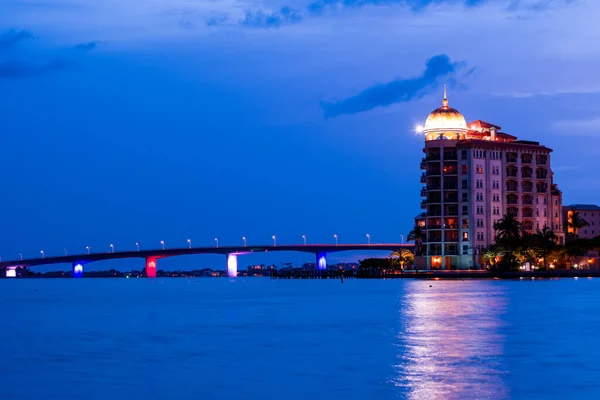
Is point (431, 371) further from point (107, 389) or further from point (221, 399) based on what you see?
point (107, 389)

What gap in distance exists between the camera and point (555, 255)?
174250 millimetres

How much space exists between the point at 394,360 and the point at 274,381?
6.78 m

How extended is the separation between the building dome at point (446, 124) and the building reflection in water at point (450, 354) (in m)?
115

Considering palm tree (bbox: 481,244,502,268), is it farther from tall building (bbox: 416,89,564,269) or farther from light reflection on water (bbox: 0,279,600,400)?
light reflection on water (bbox: 0,279,600,400)

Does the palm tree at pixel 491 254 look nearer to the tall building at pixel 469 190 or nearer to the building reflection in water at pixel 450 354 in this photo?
the tall building at pixel 469 190

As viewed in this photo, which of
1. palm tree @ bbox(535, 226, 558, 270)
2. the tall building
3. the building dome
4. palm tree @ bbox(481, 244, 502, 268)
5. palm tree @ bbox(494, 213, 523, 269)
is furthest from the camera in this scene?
the building dome

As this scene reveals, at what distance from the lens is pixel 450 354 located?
132ft

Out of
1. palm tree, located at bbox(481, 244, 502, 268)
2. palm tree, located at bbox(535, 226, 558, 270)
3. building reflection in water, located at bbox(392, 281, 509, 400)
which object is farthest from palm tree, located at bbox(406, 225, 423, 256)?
building reflection in water, located at bbox(392, 281, 509, 400)

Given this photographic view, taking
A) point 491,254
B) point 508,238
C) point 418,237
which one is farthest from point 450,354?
point 418,237

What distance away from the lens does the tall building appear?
177 metres

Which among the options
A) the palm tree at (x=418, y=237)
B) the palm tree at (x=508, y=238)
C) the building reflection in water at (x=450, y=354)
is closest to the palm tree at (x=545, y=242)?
the palm tree at (x=508, y=238)

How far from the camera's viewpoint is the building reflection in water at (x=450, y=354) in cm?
3080

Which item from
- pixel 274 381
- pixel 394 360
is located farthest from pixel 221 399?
pixel 394 360

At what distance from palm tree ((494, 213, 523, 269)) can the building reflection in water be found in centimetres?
9617
